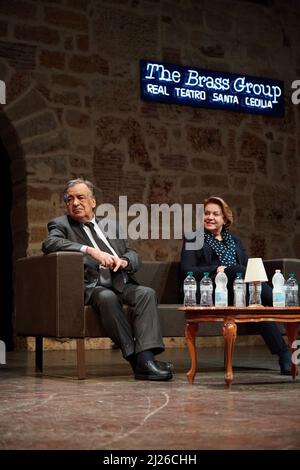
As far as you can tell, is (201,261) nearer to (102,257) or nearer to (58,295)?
(102,257)

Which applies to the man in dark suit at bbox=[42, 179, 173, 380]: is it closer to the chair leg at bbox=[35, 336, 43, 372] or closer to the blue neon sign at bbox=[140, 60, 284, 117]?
the chair leg at bbox=[35, 336, 43, 372]

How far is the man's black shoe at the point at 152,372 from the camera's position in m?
4.18

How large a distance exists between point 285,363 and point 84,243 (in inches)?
51.2

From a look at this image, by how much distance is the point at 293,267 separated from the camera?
502cm

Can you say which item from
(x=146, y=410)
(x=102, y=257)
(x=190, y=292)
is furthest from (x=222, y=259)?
(x=146, y=410)

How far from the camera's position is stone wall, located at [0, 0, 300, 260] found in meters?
7.19

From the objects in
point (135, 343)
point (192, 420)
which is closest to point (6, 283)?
point (135, 343)

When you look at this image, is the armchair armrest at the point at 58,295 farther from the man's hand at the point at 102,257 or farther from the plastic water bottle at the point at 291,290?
the plastic water bottle at the point at 291,290

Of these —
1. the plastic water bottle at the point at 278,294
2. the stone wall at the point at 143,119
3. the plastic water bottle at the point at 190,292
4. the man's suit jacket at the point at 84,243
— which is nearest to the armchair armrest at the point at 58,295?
the man's suit jacket at the point at 84,243

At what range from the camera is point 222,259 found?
Result: 4965 millimetres

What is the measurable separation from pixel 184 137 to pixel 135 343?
3.95 m

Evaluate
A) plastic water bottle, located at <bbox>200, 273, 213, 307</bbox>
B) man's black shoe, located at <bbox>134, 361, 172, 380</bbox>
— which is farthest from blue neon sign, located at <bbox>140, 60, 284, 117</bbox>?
man's black shoe, located at <bbox>134, 361, 172, 380</bbox>

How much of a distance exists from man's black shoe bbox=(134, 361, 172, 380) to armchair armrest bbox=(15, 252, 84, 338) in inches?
15.1
